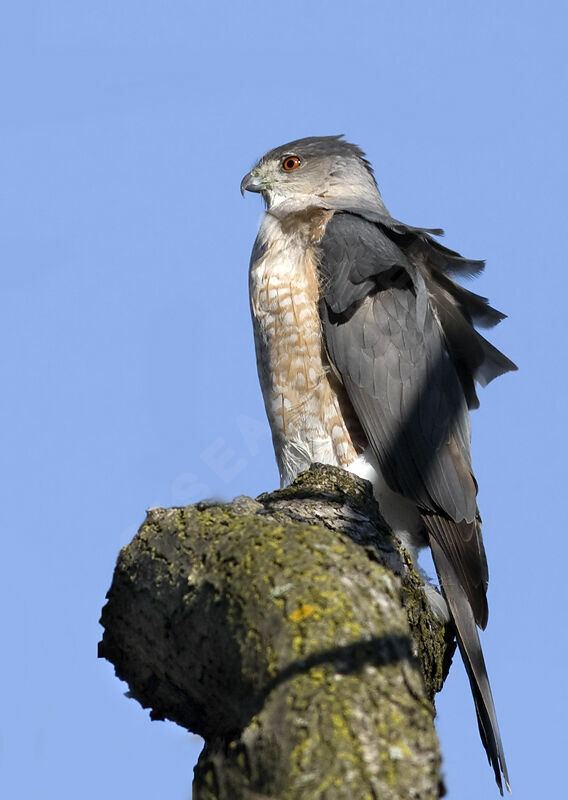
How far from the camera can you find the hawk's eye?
7.10 m

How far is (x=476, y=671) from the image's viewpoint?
4.80 meters

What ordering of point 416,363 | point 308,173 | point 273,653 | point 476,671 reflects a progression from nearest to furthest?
point 273,653 → point 476,671 → point 416,363 → point 308,173

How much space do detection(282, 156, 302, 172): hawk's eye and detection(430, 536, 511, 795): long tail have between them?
11.2 ft

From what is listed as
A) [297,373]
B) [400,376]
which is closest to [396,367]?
[400,376]

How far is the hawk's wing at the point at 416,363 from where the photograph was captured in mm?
5277

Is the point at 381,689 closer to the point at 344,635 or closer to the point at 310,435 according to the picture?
the point at 344,635

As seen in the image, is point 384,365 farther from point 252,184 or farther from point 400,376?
point 252,184

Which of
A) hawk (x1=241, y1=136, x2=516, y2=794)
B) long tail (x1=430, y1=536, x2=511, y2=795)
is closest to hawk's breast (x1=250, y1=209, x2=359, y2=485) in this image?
hawk (x1=241, y1=136, x2=516, y2=794)

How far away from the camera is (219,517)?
3.19m

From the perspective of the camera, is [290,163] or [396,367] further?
[290,163]

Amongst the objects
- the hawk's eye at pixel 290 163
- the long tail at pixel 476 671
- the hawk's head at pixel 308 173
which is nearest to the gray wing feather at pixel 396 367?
the long tail at pixel 476 671

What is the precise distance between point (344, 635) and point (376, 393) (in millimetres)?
3111

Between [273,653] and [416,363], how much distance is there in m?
3.40

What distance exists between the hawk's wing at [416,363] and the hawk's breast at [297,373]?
100 mm
